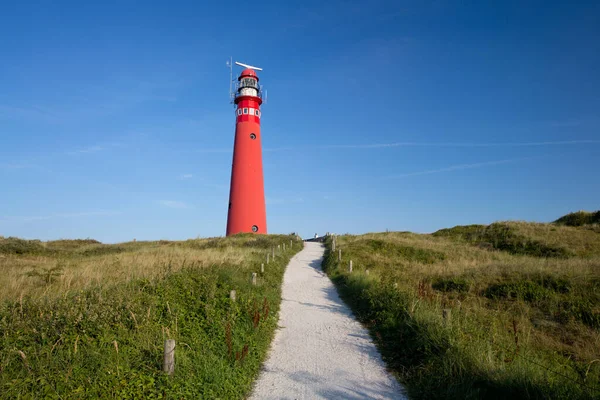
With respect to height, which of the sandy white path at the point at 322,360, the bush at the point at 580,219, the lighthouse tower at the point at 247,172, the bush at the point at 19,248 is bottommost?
the sandy white path at the point at 322,360

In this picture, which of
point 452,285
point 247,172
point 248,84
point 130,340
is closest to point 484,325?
point 452,285

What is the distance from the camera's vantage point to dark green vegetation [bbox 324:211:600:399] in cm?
557

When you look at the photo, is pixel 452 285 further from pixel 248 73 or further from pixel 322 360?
pixel 248 73

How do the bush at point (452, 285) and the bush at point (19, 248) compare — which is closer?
the bush at point (452, 285)

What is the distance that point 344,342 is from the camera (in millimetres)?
8227

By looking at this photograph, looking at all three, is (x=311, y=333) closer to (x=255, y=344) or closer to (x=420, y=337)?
(x=255, y=344)

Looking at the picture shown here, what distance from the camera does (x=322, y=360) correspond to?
23.3 feet

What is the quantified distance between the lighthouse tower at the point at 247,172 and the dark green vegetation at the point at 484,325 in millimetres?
13568

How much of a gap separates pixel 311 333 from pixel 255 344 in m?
1.92

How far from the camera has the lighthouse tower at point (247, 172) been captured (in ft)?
112

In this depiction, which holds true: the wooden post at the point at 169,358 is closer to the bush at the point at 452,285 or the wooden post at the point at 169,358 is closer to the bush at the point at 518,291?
the bush at the point at 452,285

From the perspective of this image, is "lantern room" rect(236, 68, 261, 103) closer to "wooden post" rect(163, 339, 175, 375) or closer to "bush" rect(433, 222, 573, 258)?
"bush" rect(433, 222, 573, 258)

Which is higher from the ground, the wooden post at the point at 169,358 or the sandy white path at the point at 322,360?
the wooden post at the point at 169,358

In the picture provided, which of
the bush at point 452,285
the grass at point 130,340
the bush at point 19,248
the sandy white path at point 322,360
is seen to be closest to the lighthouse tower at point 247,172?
the bush at point 19,248
